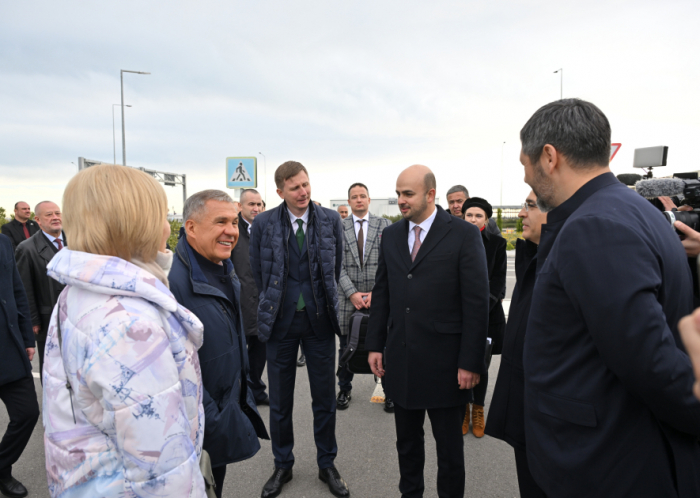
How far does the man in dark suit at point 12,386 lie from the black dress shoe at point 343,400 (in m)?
2.62

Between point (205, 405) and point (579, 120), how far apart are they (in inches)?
74.0

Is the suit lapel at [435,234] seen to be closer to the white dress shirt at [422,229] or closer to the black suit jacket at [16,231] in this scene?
the white dress shirt at [422,229]

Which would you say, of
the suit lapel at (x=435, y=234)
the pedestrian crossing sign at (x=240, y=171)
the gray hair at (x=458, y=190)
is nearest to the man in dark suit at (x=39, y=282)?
the suit lapel at (x=435, y=234)

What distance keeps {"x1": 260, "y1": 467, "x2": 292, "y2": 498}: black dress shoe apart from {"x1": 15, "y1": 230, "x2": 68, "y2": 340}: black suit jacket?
275 centimetres

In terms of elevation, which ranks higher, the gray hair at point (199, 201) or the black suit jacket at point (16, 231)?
the gray hair at point (199, 201)

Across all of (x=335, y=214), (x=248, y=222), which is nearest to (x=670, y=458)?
(x=335, y=214)

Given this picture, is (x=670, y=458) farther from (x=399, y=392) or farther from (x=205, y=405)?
(x=205, y=405)

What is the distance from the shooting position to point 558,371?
1.41m

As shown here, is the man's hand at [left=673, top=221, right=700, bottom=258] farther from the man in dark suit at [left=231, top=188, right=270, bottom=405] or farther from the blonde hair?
the man in dark suit at [left=231, top=188, right=270, bottom=405]

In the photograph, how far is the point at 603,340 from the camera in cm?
126

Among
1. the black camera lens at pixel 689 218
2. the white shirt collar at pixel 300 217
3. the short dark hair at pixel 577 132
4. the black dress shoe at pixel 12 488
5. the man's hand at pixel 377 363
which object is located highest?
the short dark hair at pixel 577 132

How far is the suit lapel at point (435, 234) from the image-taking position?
2631 mm

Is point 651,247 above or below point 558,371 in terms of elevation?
above

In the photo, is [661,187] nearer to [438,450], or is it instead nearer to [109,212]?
[438,450]
